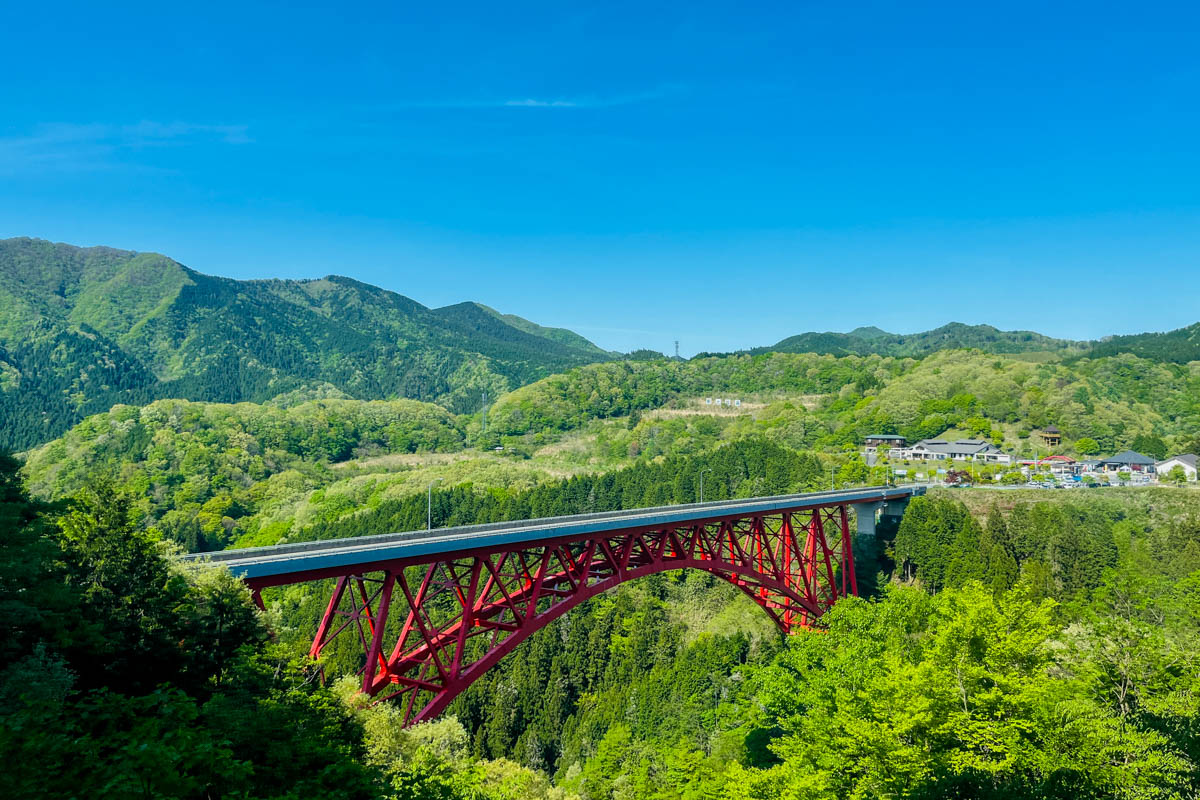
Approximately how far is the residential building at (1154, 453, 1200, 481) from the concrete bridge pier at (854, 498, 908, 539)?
29990 millimetres

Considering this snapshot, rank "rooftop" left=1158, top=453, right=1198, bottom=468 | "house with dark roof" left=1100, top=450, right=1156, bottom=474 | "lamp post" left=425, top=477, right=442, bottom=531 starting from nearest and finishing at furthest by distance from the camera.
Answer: "lamp post" left=425, top=477, right=442, bottom=531 → "rooftop" left=1158, top=453, right=1198, bottom=468 → "house with dark roof" left=1100, top=450, right=1156, bottom=474

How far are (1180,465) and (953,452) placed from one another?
928 inches

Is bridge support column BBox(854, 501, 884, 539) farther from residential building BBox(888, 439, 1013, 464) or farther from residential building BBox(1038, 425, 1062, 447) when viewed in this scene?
residential building BBox(1038, 425, 1062, 447)

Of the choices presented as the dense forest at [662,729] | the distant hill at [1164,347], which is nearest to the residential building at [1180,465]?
the dense forest at [662,729]

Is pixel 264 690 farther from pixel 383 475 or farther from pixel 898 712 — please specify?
pixel 383 475

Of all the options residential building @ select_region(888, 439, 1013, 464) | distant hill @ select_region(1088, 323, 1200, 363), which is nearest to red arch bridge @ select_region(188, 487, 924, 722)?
residential building @ select_region(888, 439, 1013, 464)

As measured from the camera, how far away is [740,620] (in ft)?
162

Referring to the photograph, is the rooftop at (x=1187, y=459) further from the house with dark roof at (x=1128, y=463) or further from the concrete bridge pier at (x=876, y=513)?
the concrete bridge pier at (x=876, y=513)

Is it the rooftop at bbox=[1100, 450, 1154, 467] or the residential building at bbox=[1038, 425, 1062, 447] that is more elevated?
the residential building at bbox=[1038, 425, 1062, 447]

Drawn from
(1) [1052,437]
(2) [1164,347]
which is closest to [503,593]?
(1) [1052,437]

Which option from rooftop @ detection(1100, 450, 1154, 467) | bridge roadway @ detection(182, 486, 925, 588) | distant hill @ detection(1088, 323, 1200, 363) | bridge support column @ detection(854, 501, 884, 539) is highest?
distant hill @ detection(1088, 323, 1200, 363)

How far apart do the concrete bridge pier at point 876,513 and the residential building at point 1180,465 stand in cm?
2999

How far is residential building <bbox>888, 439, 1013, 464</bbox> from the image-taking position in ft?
271

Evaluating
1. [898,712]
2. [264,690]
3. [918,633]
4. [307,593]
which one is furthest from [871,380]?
[264,690]
